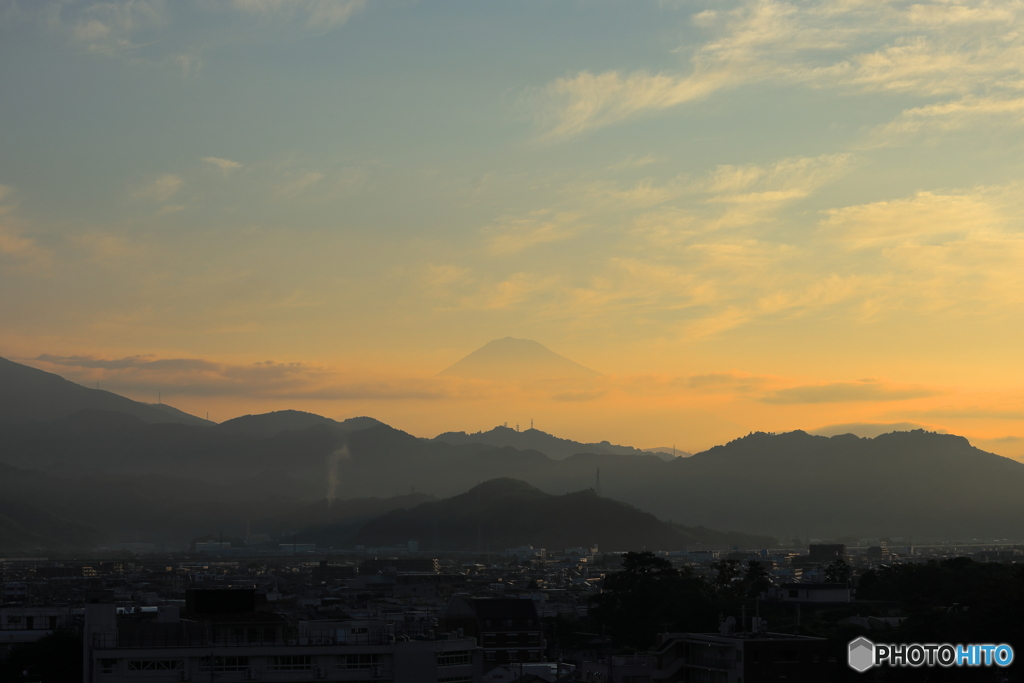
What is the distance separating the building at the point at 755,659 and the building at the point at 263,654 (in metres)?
8.92

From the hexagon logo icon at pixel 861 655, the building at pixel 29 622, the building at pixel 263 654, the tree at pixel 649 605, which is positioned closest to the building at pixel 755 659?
the hexagon logo icon at pixel 861 655

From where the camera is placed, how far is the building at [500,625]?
78312 mm

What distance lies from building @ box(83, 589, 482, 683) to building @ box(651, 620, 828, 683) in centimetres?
892

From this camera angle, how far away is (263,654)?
137 feet

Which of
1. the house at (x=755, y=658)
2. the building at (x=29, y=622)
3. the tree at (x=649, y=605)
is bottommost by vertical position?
the tree at (x=649, y=605)

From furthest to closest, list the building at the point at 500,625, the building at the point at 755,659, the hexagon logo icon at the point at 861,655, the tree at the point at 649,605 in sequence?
Answer: the tree at the point at 649,605 < the building at the point at 500,625 < the hexagon logo icon at the point at 861,655 < the building at the point at 755,659

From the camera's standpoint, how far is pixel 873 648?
136ft

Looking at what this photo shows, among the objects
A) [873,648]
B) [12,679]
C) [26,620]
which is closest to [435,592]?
[26,620]

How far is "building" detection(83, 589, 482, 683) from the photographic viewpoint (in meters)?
40.8

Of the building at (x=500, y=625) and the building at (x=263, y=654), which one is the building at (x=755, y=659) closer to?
the building at (x=263, y=654)

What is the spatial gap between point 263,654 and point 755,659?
1710 centimetres

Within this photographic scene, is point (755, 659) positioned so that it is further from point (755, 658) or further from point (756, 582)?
point (756, 582)

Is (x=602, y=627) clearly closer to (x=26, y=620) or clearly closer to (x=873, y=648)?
(x=26, y=620)

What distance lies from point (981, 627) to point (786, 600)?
157 feet
